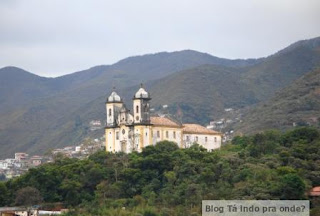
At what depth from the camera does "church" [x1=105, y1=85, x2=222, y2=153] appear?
7419 centimetres

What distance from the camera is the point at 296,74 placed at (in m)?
158

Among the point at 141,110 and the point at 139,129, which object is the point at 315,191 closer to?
the point at 139,129

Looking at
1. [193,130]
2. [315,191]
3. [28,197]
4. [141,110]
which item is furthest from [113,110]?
[315,191]

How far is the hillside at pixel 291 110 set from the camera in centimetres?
9844

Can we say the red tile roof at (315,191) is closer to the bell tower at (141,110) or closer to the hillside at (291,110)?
the bell tower at (141,110)

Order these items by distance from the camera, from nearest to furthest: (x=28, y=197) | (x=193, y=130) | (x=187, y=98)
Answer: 1. (x=28, y=197)
2. (x=193, y=130)
3. (x=187, y=98)

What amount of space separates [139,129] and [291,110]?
3189 cm

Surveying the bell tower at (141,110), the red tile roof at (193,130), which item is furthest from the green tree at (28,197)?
the red tile roof at (193,130)

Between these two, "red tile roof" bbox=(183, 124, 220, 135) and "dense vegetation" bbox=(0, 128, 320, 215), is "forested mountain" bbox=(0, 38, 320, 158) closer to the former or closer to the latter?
"red tile roof" bbox=(183, 124, 220, 135)

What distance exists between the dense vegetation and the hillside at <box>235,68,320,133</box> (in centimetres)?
2533

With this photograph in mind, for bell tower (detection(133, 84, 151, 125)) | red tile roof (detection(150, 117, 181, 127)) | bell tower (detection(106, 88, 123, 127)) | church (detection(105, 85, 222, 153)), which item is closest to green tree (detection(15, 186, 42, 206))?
church (detection(105, 85, 222, 153))

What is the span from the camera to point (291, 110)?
333ft

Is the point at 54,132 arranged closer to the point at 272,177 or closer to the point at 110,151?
the point at 110,151

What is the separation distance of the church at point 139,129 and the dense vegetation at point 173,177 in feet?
7.07
